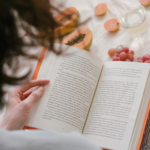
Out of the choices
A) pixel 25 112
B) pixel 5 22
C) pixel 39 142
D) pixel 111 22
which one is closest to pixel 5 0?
pixel 5 22

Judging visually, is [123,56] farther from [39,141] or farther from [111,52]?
[39,141]

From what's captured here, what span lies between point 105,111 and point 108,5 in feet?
1.60

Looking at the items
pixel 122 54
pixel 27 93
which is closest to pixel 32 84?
pixel 27 93

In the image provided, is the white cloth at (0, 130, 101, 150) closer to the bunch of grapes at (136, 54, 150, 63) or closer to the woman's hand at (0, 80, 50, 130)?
the woman's hand at (0, 80, 50, 130)

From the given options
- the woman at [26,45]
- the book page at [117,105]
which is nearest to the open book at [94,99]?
the book page at [117,105]

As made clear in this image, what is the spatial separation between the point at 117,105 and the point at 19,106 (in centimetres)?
28

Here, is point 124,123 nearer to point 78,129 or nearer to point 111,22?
point 78,129

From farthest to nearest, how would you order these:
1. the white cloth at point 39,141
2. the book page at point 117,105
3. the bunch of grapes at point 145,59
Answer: the bunch of grapes at point 145,59 → the book page at point 117,105 → the white cloth at point 39,141

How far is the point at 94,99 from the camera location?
2.25 feet

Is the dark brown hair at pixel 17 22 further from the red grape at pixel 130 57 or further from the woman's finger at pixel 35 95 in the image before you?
the red grape at pixel 130 57

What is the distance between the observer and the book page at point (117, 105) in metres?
0.60

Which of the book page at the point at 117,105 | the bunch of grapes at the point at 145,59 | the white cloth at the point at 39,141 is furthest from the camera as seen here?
the bunch of grapes at the point at 145,59

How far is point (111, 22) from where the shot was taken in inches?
34.0

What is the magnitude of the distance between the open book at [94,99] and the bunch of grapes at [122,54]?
5cm
